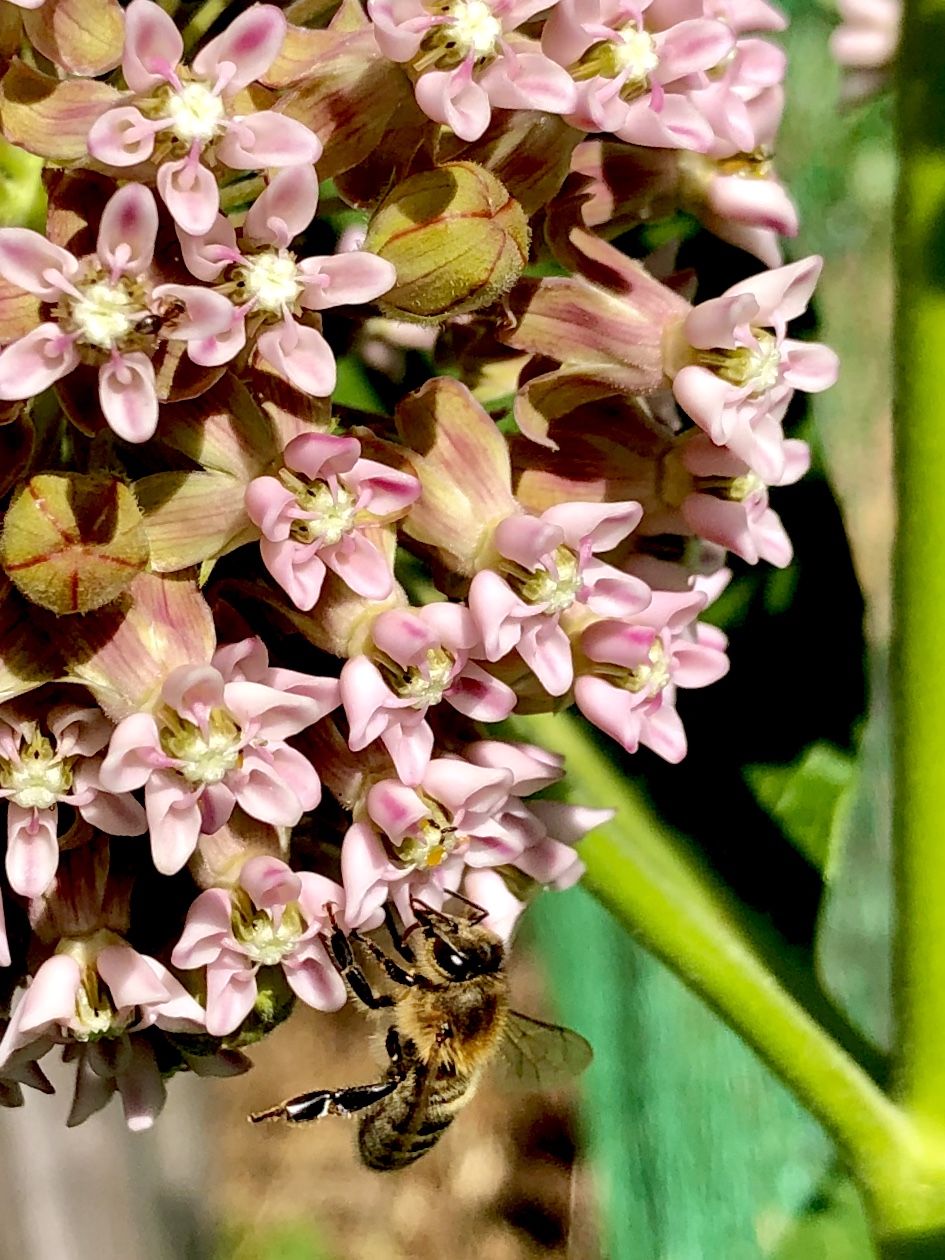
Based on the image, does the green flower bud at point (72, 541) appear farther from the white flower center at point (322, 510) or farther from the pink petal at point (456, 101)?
the pink petal at point (456, 101)

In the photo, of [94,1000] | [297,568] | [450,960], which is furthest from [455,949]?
[297,568]

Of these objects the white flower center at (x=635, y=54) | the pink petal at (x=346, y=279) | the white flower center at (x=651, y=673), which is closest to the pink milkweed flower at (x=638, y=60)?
the white flower center at (x=635, y=54)

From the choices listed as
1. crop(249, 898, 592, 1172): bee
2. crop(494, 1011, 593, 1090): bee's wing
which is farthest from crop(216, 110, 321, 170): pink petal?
crop(494, 1011, 593, 1090): bee's wing

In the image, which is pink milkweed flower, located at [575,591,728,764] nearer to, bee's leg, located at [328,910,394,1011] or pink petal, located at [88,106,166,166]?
bee's leg, located at [328,910,394,1011]

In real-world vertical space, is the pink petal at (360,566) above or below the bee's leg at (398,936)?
above

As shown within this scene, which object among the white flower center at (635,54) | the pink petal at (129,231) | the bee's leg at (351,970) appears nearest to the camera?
the pink petal at (129,231)

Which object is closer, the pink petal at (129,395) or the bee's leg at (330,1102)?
the pink petal at (129,395)

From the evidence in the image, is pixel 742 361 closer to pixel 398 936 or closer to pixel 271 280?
pixel 271 280
